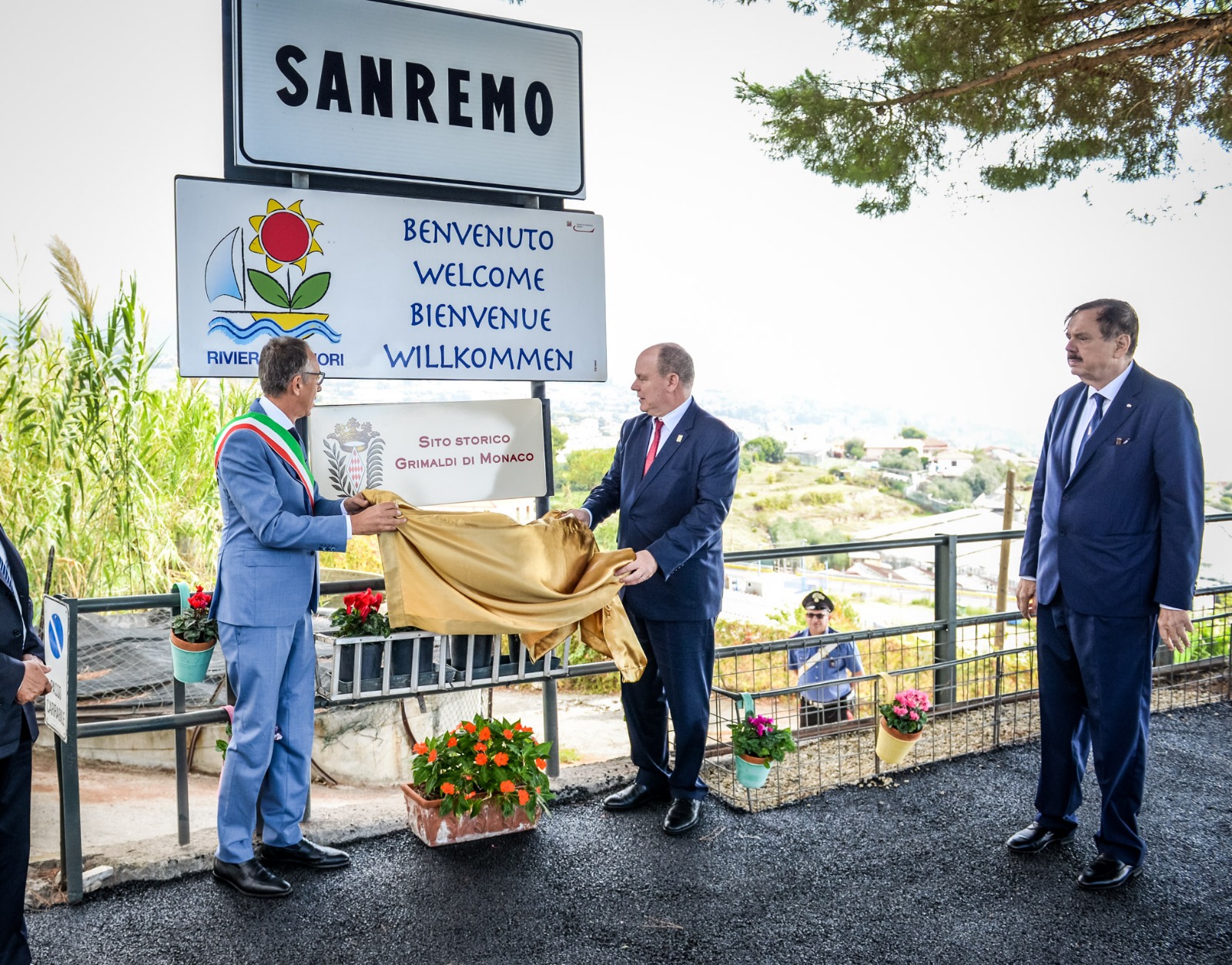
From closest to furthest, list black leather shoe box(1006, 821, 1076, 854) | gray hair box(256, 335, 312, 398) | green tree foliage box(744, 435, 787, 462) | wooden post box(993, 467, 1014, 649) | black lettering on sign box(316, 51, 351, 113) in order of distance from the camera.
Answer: gray hair box(256, 335, 312, 398) < black leather shoe box(1006, 821, 1076, 854) < black lettering on sign box(316, 51, 351, 113) < wooden post box(993, 467, 1014, 649) < green tree foliage box(744, 435, 787, 462)

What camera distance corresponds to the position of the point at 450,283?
4.03m

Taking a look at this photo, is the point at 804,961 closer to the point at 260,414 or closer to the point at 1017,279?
the point at 260,414

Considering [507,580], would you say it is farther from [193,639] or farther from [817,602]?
[817,602]

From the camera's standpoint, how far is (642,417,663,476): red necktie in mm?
3930

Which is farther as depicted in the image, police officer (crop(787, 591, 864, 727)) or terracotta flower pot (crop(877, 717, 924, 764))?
police officer (crop(787, 591, 864, 727))

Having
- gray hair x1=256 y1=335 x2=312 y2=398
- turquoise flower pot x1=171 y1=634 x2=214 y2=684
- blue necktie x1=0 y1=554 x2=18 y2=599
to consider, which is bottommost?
turquoise flower pot x1=171 y1=634 x2=214 y2=684

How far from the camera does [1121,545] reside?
3342 millimetres

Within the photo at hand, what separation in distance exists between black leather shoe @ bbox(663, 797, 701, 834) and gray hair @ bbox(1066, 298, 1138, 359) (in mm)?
2284

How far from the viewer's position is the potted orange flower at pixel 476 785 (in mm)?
3611

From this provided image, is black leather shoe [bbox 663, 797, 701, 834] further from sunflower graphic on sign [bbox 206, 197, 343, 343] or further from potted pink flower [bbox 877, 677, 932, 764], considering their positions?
sunflower graphic on sign [bbox 206, 197, 343, 343]

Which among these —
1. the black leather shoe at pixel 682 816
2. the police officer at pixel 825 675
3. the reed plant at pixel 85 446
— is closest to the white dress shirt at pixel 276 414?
the black leather shoe at pixel 682 816

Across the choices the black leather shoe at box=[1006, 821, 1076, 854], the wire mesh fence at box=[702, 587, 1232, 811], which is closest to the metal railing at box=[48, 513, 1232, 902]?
the wire mesh fence at box=[702, 587, 1232, 811]

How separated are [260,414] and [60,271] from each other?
12.8 ft

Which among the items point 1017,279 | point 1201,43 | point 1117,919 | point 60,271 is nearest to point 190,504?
point 60,271
